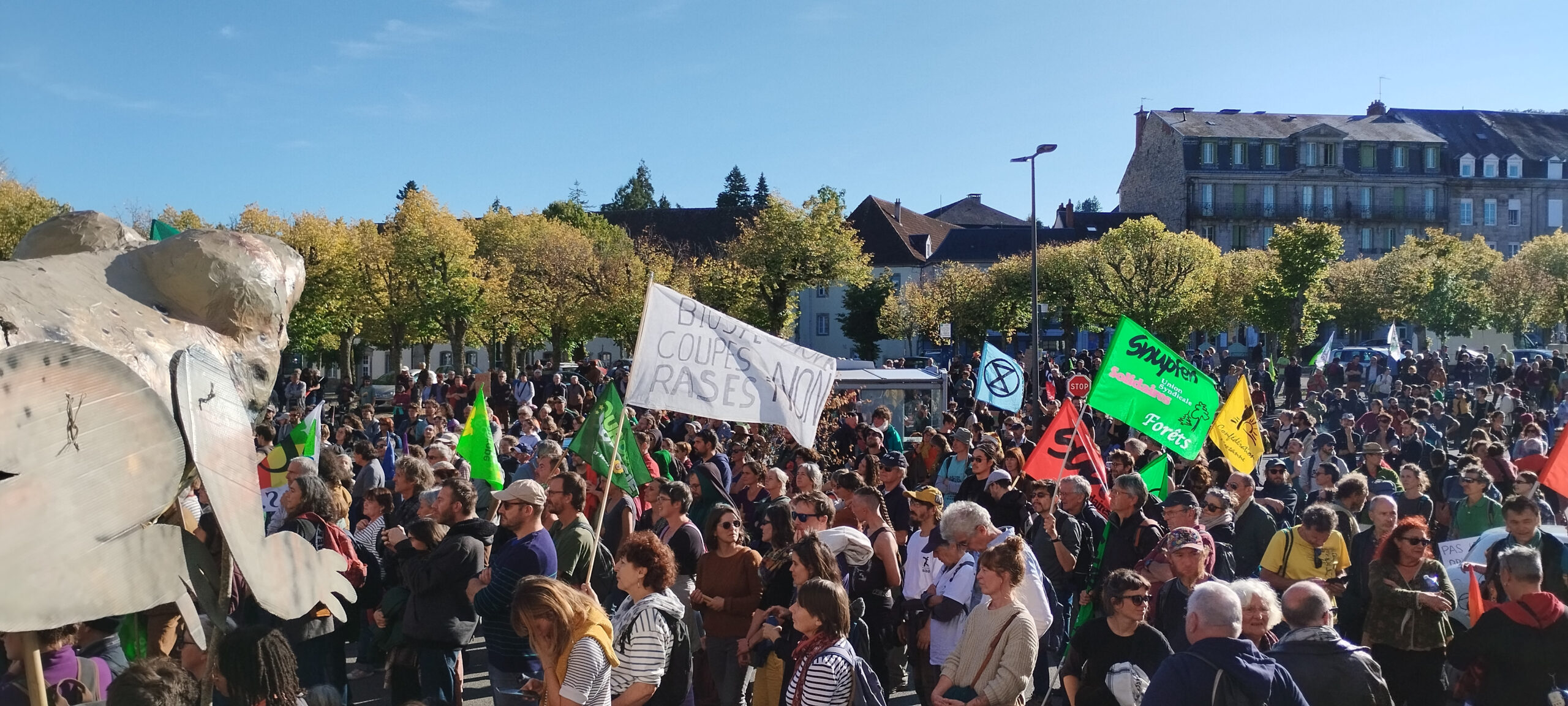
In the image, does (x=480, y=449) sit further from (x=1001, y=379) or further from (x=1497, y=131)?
(x=1497, y=131)

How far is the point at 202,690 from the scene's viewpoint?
404 centimetres

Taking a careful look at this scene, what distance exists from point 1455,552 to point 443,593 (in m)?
5.58

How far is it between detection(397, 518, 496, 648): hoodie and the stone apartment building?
69614 mm

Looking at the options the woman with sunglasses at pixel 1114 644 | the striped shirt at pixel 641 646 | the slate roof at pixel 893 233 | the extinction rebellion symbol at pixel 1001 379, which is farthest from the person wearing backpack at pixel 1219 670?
the slate roof at pixel 893 233

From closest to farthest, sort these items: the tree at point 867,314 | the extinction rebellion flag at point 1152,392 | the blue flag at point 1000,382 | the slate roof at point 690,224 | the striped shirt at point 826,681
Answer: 1. the striped shirt at point 826,681
2. the extinction rebellion flag at point 1152,392
3. the blue flag at point 1000,382
4. the tree at point 867,314
5. the slate roof at point 690,224

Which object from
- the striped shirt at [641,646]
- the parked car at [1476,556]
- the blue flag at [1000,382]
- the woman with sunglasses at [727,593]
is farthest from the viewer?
the blue flag at [1000,382]

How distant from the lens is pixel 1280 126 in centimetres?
7412

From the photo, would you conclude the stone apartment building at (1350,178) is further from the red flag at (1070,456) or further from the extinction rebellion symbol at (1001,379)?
the red flag at (1070,456)

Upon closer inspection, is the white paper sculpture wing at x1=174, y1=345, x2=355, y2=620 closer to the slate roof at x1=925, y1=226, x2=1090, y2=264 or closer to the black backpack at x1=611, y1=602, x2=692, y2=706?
the black backpack at x1=611, y1=602, x2=692, y2=706

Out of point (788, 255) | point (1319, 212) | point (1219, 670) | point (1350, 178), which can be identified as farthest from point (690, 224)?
point (1219, 670)

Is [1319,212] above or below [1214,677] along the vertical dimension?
above

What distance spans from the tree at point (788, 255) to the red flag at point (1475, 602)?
4065cm

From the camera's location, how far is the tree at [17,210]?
37.8 m

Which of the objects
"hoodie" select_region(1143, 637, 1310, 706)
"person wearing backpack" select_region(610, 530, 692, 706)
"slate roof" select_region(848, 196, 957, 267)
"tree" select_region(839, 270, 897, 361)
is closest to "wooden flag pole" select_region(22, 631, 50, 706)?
"person wearing backpack" select_region(610, 530, 692, 706)
